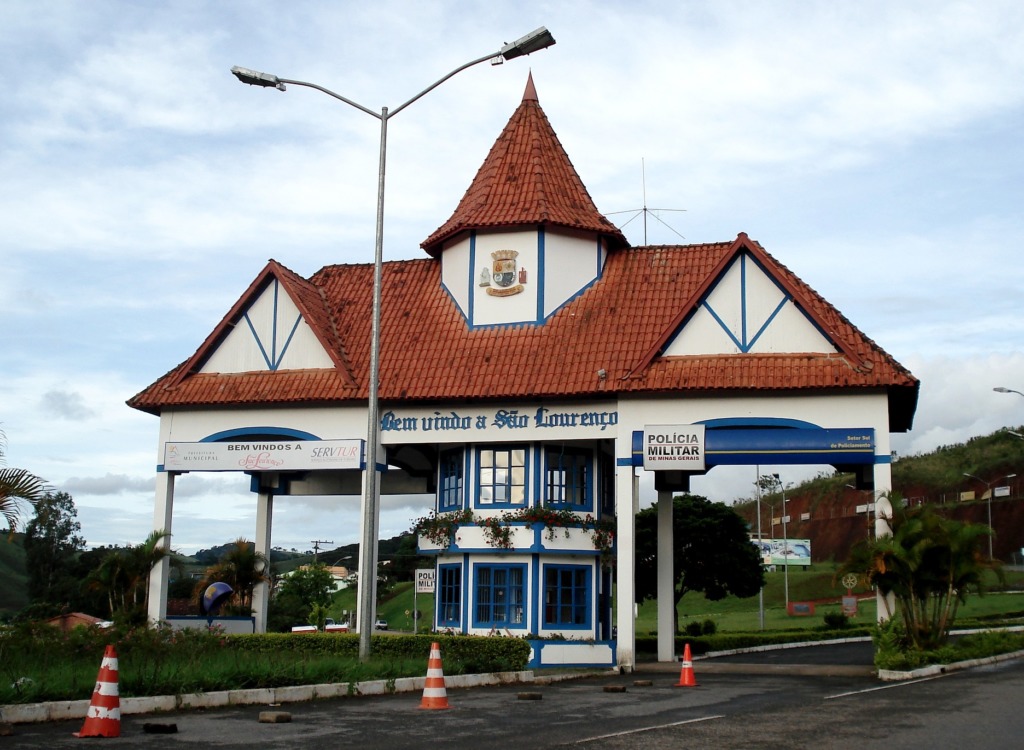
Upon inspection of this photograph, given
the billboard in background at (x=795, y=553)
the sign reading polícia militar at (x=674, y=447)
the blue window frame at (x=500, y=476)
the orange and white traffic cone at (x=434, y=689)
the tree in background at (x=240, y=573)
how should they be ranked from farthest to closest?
the billboard in background at (x=795, y=553) < the tree in background at (x=240, y=573) < the blue window frame at (x=500, y=476) < the sign reading polícia militar at (x=674, y=447) < the orange and white traffic cone at (x=434, y=689)

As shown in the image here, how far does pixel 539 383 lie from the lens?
95.2 feet

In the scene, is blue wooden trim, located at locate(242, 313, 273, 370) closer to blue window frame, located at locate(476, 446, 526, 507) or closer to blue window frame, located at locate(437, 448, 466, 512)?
blue window frame, located at locate(437, 448, 466, 512)

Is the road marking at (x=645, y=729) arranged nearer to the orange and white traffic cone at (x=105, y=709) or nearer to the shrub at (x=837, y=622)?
the orange and white traffic cone at (x=105, y=709)

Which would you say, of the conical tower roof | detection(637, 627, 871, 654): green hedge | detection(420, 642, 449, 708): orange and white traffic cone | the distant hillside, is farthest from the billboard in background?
detection(420, 642, 449, 708): orange and white traffic cone

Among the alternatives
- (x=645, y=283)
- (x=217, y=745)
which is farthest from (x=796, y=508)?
(x=217, y=745)

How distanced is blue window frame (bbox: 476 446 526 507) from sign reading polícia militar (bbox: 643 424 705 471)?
388cm

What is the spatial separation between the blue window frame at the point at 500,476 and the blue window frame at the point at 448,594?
214 centimetres

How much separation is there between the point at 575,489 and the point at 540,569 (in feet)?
7.97

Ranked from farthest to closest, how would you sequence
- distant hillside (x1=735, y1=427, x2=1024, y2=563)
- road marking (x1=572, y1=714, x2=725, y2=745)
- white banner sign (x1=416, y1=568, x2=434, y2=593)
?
distant hillside (x1=735, y1=427, x2=1024, y2=563), white banner sign (x1=416, y1=568, x2=434, y2=593), road marking (x1=572, y1=714, x2=725, y2=745)

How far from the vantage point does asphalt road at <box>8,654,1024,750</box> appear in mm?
11688

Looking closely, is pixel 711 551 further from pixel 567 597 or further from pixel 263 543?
pixel 263 543

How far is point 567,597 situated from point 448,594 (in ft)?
11.1

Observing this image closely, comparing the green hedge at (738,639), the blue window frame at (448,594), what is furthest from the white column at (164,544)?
the green hedge at (738,639)

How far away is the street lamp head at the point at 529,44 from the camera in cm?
2049
